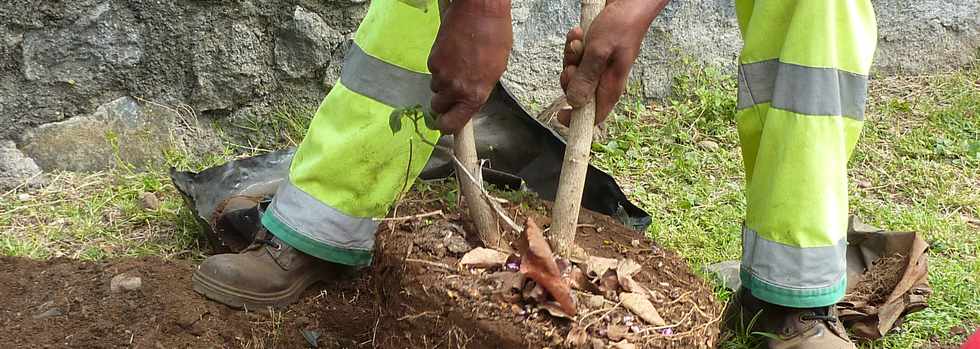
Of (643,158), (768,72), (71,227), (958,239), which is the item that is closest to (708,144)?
(643,158)

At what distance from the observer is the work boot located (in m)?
2.27

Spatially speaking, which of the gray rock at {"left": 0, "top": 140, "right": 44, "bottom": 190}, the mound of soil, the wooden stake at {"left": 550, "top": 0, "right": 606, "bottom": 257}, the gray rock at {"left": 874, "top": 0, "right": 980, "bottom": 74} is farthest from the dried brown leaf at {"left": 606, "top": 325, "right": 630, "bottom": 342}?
the gray rock at {"left": 874, "top": 0, "right": 980, "bottom": 74}

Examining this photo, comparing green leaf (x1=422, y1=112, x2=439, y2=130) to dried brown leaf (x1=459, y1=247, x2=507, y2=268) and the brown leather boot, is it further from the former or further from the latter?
the brown leather boot

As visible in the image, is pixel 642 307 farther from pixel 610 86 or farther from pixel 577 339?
pixel 610 86

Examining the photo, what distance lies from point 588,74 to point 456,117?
0.85 ft

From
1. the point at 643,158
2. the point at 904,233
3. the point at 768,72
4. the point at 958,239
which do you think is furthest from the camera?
the point at 643,158

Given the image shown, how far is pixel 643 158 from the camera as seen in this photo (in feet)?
12.1

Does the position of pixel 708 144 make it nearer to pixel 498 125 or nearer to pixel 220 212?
pixel 498 125

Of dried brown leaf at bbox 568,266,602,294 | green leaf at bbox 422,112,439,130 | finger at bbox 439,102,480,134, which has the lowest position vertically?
dried brown leaf at bbox 568,266,602,294

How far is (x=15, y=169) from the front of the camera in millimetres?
3170

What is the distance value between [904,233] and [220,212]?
1.98m

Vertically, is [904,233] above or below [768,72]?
below

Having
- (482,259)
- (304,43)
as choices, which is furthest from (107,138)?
(482,259)

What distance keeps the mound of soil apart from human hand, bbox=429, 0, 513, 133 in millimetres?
339
